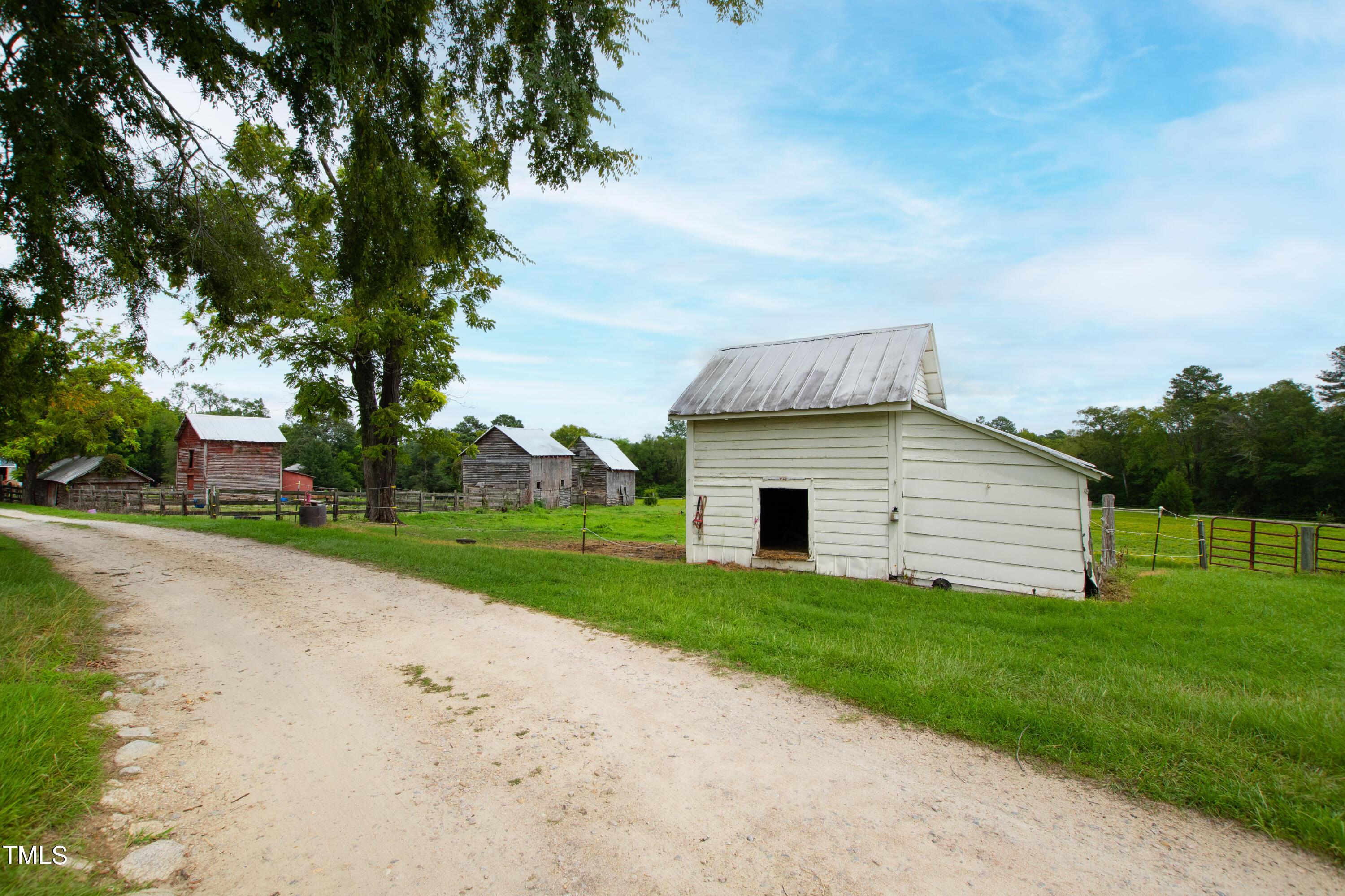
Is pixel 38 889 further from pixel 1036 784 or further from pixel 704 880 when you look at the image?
pixel 1036 784

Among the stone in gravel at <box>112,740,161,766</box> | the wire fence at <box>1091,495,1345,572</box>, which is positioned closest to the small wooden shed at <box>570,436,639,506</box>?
the wire fence at <box>1091,495,1345,572</box>

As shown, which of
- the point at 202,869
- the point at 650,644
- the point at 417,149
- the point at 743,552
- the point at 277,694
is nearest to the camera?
the point at 202,869

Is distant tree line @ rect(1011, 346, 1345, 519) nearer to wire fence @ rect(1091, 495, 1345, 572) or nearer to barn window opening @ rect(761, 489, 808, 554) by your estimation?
wire fence @ rect(1091, 495, 1345, 572)

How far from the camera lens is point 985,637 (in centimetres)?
640

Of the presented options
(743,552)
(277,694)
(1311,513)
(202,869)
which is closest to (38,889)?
(202,869)

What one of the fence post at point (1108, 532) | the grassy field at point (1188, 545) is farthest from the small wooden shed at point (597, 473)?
the fence post at point (1108, 532)

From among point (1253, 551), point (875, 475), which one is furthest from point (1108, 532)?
point (875, 475)

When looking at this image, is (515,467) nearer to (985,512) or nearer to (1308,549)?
(985,512)

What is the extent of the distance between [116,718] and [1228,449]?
66283mm

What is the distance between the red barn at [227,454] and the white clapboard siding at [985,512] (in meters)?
39.7

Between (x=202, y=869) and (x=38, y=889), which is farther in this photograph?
(x=202, y=869)

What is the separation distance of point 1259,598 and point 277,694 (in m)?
12.4

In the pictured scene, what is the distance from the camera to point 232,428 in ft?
121

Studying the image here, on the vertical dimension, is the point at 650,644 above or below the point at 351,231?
A: below
